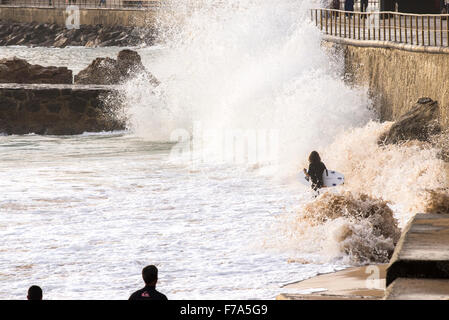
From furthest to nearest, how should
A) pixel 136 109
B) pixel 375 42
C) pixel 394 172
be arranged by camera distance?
pixel 136 109 < pixel 375 42 < pixel 394 172

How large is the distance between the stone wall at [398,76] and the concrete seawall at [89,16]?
44735 mm

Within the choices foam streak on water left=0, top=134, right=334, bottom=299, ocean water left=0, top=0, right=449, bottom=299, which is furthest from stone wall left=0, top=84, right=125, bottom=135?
foam streak on water left=0, top=134, right=334, bottom=299

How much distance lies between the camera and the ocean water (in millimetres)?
8719

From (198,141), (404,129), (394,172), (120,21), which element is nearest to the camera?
(394,172)

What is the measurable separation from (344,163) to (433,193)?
3.83m

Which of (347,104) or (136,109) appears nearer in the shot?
(347,104)

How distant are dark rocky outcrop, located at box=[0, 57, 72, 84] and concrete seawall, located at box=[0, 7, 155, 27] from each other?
34801mm

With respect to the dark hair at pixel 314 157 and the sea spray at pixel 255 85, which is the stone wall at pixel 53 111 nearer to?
the sea spray at pixel 255 85

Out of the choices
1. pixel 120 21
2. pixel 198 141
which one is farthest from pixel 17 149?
pixel 120 21

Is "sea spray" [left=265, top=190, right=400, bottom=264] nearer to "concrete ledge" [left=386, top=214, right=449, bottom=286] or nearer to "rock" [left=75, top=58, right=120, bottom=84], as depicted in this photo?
A: "concrete ledge" [left=386, top=214, right=449, bottom=286]

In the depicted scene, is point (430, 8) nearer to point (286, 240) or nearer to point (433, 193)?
point (433, 193)

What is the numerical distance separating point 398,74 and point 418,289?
10.0 m

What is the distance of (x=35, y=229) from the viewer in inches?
417

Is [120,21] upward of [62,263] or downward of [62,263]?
upward
